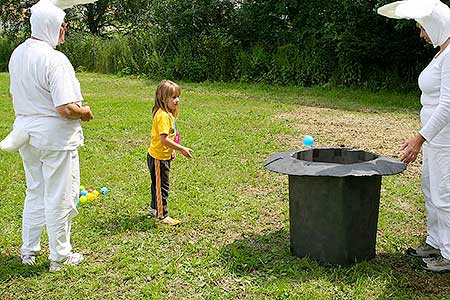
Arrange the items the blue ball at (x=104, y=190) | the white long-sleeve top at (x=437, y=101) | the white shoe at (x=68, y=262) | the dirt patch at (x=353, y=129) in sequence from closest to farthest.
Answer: the white long-sleeve top at (x=437, y=101) < the white shoe at (x=68, y=262) < the blue ball at (x=104, y=190) < the dirt patch at (x=353, y=129)

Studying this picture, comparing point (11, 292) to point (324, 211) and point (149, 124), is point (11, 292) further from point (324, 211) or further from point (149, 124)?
point (149, 124)

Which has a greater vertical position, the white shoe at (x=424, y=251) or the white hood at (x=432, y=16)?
the white hood at (x=432, y=16)

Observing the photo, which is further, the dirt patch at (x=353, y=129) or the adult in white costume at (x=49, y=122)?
the dirt patch at (x=353, y=129)

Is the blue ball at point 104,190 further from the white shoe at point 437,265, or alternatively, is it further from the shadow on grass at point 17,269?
the white shoe at point 437,265

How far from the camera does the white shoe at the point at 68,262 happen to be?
13.6 feet

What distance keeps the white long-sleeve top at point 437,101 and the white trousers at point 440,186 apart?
0.09m

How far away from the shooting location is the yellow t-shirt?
4.76 meters

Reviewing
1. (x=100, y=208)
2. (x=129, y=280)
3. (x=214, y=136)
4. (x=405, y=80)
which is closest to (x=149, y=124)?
(x=214, y=136)

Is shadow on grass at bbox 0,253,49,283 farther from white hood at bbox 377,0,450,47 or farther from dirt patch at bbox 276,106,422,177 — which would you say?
dirt patch at bbox 276,106,422,177

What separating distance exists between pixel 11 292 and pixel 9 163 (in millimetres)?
3377

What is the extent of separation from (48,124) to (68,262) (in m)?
1.02

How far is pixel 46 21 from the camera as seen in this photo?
12.6ft

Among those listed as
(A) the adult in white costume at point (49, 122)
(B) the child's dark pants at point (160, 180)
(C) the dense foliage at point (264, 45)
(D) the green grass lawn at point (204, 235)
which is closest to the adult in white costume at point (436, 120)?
(D) the green grass lawn at point (204, 235)

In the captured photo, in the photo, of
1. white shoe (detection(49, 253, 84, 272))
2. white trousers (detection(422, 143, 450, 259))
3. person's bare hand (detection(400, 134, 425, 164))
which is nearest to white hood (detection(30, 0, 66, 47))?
white shoe (detection(49, 253, 84, 272))
